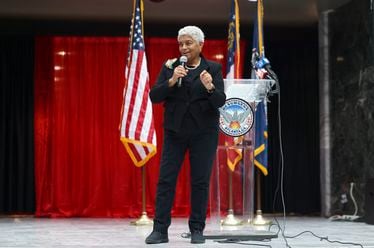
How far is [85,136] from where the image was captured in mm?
7066

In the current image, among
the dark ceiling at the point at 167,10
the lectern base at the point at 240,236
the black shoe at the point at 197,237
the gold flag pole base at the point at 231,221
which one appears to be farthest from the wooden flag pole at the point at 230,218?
the dark ceiling at the point at 167,10

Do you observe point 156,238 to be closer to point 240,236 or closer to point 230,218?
point 240,236

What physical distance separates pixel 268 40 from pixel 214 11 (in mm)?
1074

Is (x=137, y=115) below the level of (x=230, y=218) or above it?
above

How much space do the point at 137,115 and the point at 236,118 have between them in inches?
80.5

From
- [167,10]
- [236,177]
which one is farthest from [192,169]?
[167,10]

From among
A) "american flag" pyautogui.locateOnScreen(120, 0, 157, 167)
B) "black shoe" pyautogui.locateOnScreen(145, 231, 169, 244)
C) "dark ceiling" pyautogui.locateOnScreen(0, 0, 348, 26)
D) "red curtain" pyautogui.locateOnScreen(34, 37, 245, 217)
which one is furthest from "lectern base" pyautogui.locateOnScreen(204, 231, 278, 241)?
"dark ceiling" pyautogui.locateOnScreen(0, 0, 348, 26)

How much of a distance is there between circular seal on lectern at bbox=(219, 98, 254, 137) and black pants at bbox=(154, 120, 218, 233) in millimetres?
387

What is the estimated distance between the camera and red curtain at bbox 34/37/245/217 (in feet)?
22.8

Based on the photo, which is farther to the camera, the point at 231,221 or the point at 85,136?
the point at 85,136

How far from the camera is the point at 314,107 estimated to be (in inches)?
297

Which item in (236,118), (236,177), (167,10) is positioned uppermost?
(167,10)

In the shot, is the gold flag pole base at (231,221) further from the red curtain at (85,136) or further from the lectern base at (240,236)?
the red curtain at (85,136)

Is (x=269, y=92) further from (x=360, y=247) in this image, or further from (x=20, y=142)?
(x=20, y=142)
